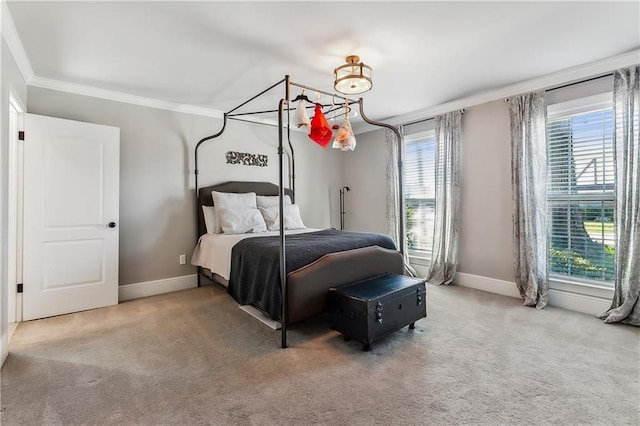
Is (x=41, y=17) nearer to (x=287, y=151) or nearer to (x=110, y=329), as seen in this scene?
(x=110, y=329)

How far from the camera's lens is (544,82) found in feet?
10.4

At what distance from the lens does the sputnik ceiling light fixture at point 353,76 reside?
2523 millimetres

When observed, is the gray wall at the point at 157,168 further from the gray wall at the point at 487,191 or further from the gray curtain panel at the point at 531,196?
the gray curtain panel at the point at 531,196

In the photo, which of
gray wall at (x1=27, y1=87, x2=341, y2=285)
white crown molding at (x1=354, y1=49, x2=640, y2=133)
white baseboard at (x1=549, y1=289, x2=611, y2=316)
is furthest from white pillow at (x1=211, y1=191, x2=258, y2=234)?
white baseboard at (x1=549, y1=289, x2=611, y2=316)

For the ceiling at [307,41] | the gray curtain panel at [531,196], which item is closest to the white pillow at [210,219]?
the ceiling at [307,41]

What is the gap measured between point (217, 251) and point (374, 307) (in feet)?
6.19

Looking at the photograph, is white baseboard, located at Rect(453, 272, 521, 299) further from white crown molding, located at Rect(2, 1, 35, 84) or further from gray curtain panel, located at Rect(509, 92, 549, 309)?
white crown molding, located at Rect(2, 1, 35, 84)

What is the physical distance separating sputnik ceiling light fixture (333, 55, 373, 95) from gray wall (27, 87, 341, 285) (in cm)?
219

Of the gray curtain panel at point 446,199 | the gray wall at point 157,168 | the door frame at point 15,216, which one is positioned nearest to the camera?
the door frame at point 15,216

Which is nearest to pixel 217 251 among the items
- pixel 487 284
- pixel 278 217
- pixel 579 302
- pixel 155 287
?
pixel 278 217

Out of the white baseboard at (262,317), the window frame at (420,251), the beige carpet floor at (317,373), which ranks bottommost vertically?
the beige carpet floor at (317,373)

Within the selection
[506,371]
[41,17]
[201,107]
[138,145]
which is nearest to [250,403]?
[506,371]

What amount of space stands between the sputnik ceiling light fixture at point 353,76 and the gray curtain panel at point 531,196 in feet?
Result: 6.25

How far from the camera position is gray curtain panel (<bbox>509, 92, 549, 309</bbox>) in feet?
10.5
